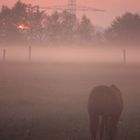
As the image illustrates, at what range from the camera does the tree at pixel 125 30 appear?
6688cm

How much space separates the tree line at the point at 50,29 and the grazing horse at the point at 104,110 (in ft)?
180

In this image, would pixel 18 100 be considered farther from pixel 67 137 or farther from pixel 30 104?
pixel 67 137

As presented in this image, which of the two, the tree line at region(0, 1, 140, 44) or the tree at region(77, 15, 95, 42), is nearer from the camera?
the tree line at region(0, 1, 140, 44)

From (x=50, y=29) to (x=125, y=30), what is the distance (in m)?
13.6

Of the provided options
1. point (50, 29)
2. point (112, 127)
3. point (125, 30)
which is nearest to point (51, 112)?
point (112, 127)

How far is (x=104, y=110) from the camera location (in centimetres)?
745

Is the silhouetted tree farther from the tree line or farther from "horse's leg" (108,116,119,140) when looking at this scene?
"horse's leg" (108,116,119,140)

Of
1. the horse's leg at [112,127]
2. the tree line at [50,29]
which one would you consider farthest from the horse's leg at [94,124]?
the tree line at [50,29]

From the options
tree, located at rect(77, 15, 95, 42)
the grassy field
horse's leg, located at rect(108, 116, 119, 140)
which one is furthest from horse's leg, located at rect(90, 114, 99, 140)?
tree, located at rect(77, 15, 95, 42)

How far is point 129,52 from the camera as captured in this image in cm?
4803

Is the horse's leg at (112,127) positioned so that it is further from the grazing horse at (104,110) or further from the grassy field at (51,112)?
the grassy field at (51,112)

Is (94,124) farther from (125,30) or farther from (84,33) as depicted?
(84,33)

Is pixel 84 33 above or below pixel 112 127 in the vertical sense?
above

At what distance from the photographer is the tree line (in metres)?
65.3
